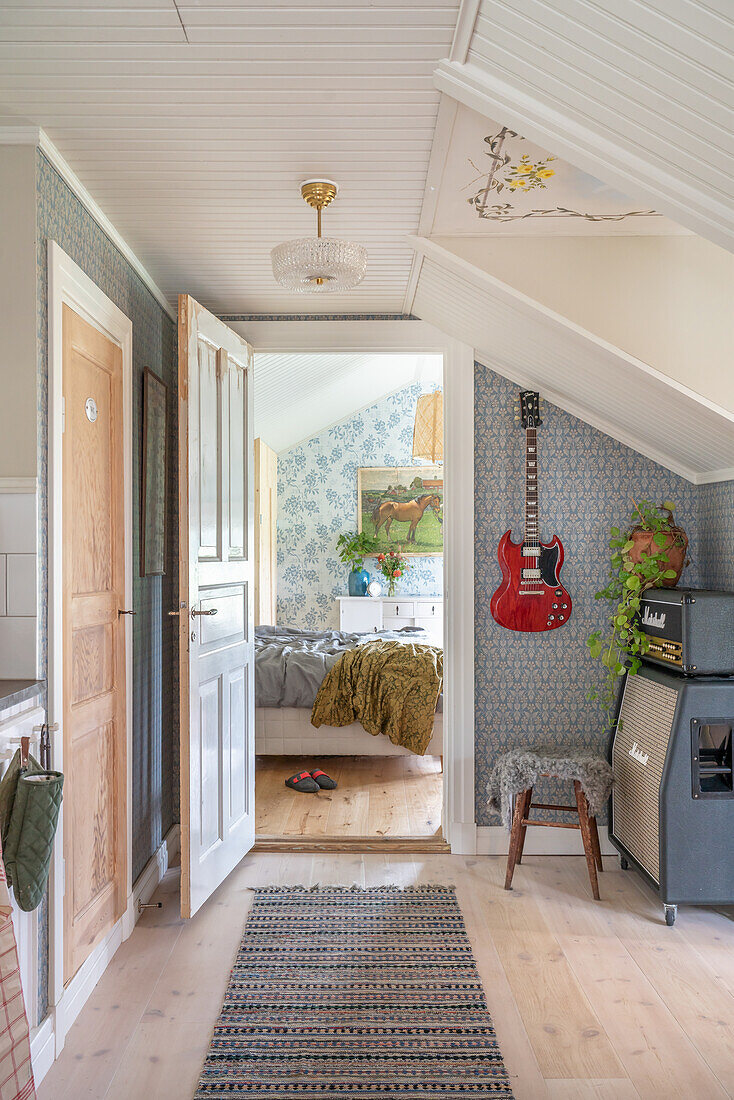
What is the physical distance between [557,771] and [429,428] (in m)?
3.96

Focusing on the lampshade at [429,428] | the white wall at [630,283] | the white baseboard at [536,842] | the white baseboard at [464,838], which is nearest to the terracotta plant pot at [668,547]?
the white wall at [630,283]

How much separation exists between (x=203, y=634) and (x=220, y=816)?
75 centimetres

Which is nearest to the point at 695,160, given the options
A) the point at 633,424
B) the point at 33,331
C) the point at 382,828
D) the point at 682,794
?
the point at 33,331

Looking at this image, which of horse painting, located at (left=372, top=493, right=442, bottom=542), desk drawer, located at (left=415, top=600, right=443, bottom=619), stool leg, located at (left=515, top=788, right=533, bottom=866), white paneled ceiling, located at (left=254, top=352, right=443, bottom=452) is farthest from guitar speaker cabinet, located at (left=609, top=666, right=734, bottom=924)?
horse painting, located at (left=372, top=493, right=442, bottom=542)

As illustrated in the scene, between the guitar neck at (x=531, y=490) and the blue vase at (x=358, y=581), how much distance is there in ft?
14.9

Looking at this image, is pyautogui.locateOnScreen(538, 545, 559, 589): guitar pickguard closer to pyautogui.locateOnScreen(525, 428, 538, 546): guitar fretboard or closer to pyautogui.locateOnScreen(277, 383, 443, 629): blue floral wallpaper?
pyautogui.locateOnScreen(525, 428, 538, 546): guitar fretboard

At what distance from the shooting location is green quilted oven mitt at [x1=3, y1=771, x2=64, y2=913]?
5.78 feet

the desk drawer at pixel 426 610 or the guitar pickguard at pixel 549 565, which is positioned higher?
the guitar pickguard at pixel 549 565

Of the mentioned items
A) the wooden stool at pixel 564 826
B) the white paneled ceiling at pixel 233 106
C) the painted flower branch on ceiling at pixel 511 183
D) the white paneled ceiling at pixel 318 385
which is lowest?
the wooden stool at pixel 564 826

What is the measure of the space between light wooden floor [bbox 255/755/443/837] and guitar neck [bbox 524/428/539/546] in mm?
1497

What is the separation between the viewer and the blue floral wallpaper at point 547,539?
354 centimetres

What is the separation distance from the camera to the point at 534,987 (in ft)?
8.02

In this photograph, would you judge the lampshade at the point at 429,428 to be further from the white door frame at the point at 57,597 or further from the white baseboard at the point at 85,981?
the white door frame at the point at 57,597

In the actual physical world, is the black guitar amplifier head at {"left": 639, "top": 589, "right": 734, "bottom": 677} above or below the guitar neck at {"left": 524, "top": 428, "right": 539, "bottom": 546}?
below
